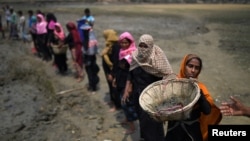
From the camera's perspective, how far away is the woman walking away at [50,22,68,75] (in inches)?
337

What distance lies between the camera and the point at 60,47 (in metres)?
8.53

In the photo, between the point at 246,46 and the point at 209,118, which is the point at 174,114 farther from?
the point at 246,46

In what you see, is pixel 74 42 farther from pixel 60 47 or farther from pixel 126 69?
pixel 126 69

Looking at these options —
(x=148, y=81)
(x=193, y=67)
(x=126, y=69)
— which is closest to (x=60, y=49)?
(x=126, y=69)

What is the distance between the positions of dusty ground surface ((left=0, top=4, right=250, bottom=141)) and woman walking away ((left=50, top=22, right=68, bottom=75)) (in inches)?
12.6

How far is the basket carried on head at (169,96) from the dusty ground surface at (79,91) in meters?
2.12

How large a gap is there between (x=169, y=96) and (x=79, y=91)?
4.69m

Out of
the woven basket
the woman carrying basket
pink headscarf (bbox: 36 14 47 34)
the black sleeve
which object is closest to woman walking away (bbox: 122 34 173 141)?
the woman carrying basket

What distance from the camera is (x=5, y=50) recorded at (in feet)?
42.4

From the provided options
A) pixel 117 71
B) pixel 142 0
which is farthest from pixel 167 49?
pixel 142 0

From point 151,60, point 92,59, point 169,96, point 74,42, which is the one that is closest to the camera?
point 169,96

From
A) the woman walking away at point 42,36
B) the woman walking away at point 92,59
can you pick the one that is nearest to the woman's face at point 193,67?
the woman walking away at point 92,59

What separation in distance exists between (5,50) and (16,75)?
14.1 feet

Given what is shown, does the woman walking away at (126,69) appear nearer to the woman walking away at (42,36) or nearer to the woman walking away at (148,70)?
the woman walking away at (148,70)
